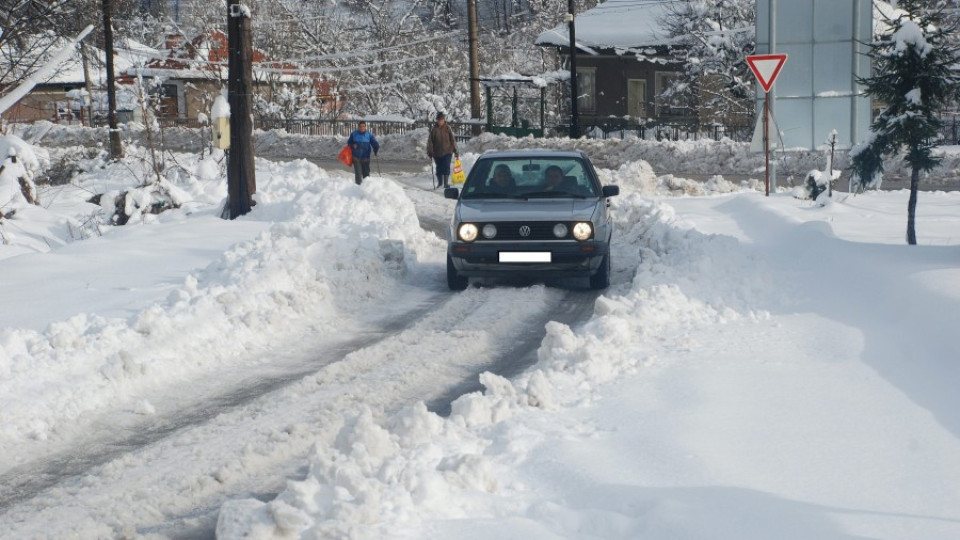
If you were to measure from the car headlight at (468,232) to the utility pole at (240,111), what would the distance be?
6211 mm

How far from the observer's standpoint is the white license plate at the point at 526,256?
12.9 m

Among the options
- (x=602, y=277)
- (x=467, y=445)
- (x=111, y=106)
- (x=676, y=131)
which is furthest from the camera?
(x=111, y=106)

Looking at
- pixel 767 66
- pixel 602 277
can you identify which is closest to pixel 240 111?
pixel 602 277

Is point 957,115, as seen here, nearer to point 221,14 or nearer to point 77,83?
point 221,14

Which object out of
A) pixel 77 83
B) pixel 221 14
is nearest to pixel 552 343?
pixel 221 14

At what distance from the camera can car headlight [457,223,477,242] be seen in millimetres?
13031

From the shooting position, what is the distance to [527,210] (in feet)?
43.1

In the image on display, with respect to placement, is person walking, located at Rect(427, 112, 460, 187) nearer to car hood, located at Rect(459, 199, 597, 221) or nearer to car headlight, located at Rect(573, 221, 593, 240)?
car hood, located at Rect(459, 199, 597, 221)

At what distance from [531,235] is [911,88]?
4232 mm

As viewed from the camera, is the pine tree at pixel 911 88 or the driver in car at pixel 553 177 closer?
the pine tree at pixel 911 88

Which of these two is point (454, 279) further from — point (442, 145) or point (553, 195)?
point (442, 145)

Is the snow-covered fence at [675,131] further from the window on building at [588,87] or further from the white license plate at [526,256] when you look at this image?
the white license plate at [526,256]

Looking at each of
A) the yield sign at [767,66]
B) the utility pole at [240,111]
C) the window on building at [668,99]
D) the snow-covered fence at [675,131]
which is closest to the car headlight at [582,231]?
the utility pole at [240,111]

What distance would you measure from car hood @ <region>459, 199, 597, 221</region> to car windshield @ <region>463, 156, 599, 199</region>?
193mm
